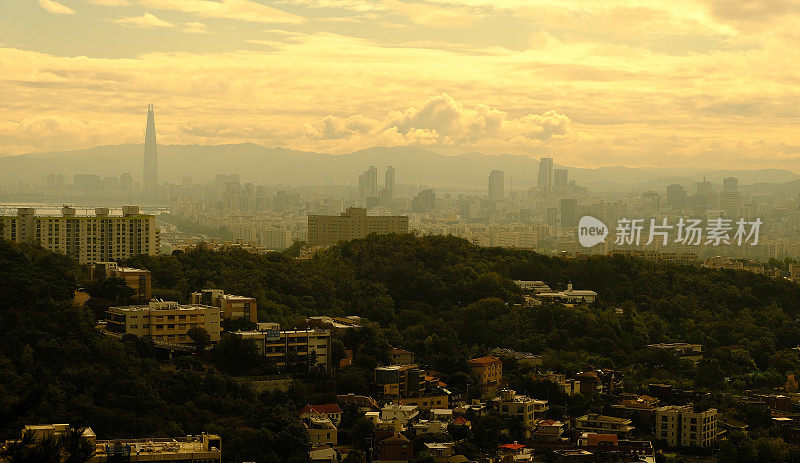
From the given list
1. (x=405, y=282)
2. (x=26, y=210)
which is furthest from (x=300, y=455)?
(x=26, y=210)

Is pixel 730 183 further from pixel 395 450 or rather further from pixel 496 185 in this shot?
pixel 395 450

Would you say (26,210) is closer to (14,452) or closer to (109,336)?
(109,336)

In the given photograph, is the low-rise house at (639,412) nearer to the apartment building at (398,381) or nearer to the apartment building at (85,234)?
the apartment building at (398,381)

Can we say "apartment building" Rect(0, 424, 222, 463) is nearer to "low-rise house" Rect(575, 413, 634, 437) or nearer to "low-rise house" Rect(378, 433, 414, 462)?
"low-rise house" Rect(378, 433, 414, 462)

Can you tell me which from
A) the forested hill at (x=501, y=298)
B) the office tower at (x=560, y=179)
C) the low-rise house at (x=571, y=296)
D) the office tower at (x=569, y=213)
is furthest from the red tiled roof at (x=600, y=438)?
the office tower at (x=560, y=179)

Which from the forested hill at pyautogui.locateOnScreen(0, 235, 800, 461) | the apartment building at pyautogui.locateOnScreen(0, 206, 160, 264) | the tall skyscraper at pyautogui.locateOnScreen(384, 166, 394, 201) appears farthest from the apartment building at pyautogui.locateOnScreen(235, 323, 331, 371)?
the tall skyscraper at pyautogui.locateOnScreen(384, 166, 394, 201)

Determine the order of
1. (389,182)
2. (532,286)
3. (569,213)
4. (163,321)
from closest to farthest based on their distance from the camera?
(163,321) < (532,286) < (569,213) < (389,182)

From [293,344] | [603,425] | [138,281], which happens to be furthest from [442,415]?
[138,281]
